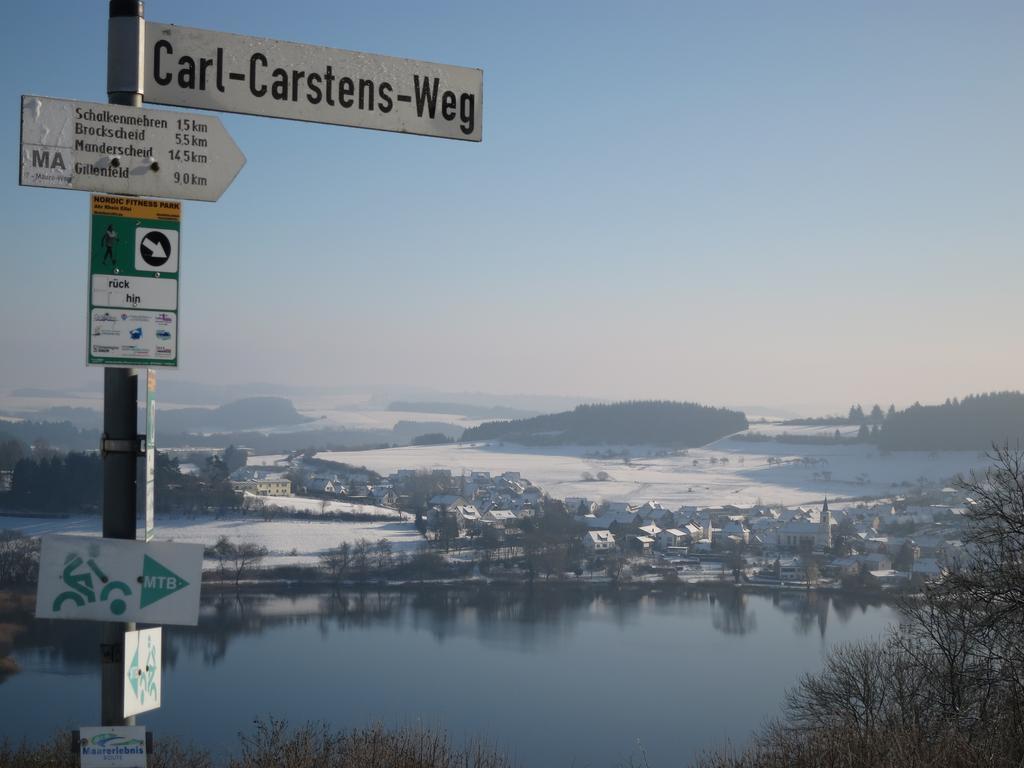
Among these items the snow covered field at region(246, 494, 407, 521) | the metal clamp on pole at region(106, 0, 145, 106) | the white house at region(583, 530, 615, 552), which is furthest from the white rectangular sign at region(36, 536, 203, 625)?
the white house at region(583, 530, 615, 552)

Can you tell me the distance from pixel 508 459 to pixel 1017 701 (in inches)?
2058

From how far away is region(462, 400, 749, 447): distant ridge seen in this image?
62.3 m

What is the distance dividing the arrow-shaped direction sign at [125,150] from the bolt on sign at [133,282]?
35 millimetres

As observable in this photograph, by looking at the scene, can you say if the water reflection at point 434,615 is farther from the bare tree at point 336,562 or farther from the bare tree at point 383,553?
the bare tree at point 383,553

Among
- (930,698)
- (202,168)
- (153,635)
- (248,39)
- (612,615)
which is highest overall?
(248,39)

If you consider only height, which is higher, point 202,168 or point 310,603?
point 202,168

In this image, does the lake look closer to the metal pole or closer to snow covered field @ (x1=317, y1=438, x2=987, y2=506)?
the metal pole

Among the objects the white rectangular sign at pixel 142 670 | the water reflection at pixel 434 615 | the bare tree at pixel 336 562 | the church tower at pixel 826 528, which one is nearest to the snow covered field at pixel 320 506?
the bare tree at pixel 336 562

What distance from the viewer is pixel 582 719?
54.2 feet

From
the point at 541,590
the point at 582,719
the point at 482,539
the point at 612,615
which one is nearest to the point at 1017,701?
the point at 582,719

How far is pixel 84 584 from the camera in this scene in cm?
160

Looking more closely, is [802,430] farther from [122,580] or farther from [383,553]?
[122,580]

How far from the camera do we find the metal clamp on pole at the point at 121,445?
65.5 inches

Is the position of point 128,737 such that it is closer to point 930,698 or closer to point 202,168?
point 202,168
